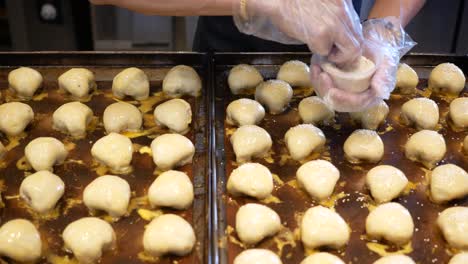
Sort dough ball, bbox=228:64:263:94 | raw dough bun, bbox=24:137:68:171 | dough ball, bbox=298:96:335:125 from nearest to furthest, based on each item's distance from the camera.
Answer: raw dough bun, bbox=24:137:68:171 < dough ball, bbox=298:96:335:125 < dough ball, bbox=228:64:263:94

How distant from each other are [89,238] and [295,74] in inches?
37.1

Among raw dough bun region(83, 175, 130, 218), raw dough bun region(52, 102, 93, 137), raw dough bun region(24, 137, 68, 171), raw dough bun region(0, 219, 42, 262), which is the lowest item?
raw dough bun region(0, 219, 42, 262)

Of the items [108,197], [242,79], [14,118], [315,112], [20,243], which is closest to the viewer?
[20,243]

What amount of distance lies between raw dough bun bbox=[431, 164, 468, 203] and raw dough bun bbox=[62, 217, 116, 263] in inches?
33.6

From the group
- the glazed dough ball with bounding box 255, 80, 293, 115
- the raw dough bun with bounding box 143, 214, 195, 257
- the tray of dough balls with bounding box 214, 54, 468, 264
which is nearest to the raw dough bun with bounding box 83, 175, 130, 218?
the raw dough bun with bounding box 143, 214, 195, 257

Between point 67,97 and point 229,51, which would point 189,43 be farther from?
point 67,97

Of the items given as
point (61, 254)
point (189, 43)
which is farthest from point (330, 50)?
point (189, 43)

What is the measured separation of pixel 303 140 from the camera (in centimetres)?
158

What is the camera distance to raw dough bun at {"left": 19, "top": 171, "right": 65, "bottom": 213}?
1380 mm

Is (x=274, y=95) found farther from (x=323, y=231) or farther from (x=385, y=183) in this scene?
(x=323, y=231)

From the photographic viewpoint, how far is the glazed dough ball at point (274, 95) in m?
1.77

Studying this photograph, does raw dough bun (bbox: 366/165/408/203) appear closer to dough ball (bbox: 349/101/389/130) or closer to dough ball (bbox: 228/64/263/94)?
dough ball (bbox: 349/101/389/130)

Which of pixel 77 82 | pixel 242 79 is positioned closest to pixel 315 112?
pixel 242 79

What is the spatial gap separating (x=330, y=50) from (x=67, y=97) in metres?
0.90
